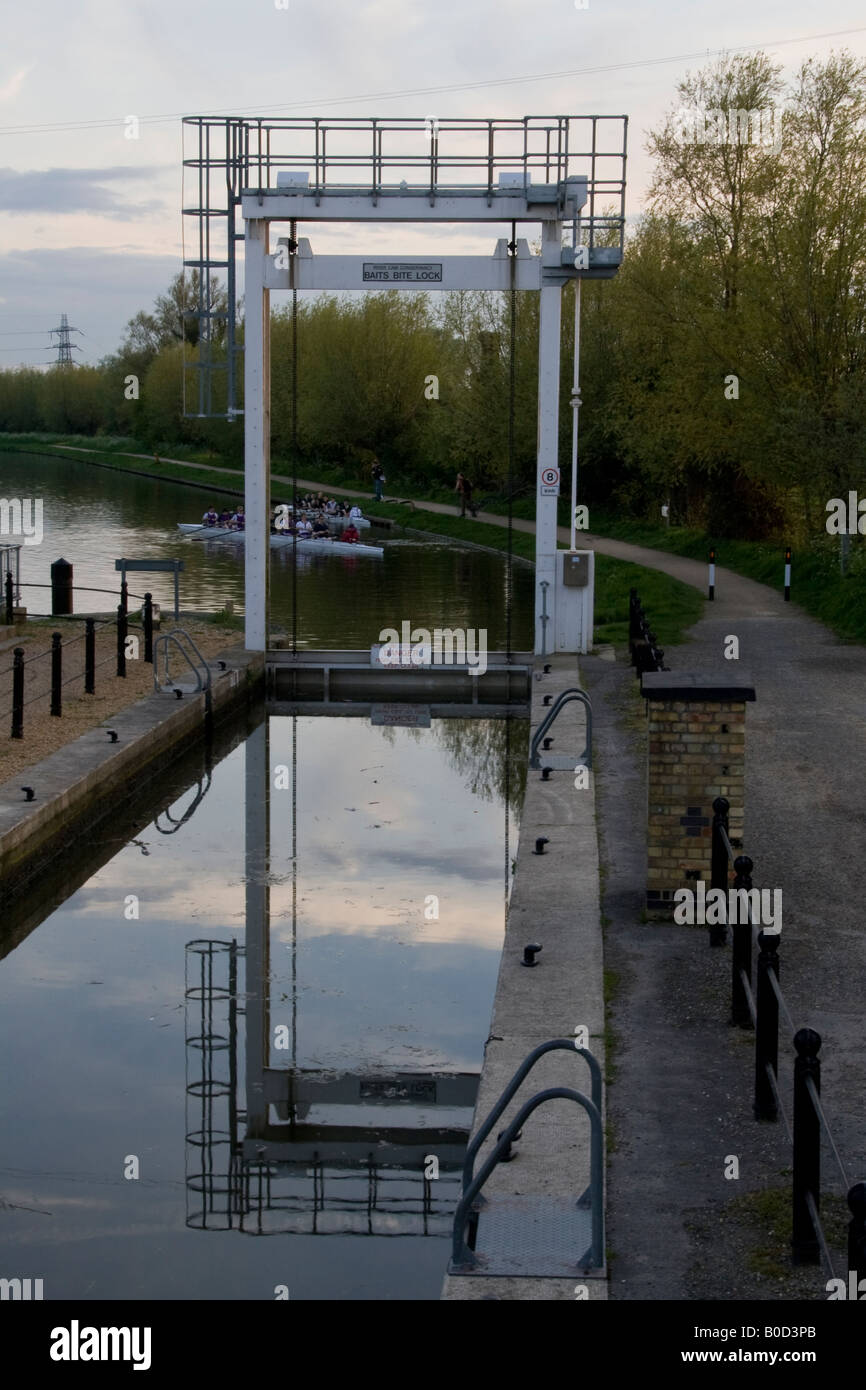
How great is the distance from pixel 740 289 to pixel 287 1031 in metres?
28.7

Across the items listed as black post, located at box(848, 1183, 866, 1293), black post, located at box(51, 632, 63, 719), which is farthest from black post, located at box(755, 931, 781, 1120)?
black post, located at box(51, 632, 63, 719)

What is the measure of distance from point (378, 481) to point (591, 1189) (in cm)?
5371

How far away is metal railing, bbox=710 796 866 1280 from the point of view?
5.75 metres

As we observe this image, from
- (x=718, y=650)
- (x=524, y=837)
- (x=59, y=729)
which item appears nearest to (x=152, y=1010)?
(x=524, y=837)

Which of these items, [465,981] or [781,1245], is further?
[465,981]

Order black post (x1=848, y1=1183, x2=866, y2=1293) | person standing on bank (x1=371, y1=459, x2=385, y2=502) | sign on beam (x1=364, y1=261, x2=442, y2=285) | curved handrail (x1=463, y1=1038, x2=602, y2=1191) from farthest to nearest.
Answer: person standing on bank (x1=371, y1=459, x2=385, y2=502) → sign on beam (x1=364, y1=261, x2=442, y2=285) → curved handrail (x1=463, y1=1038, x2=602, y2=1191) → black post (x1=848, y1=1183, x2=866, y2=1293)

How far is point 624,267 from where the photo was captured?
39.7 m

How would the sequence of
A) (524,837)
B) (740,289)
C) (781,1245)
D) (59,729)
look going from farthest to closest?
(740,289)
(59,729)
(524,837)
(781,1245)

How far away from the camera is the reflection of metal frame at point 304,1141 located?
24.7 feet

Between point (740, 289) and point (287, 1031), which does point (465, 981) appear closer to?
point (287, 1031)

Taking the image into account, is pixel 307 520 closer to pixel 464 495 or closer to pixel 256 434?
pixel 464 495

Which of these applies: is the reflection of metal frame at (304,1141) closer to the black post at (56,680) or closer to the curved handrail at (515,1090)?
the curved handrail at (515,1090)

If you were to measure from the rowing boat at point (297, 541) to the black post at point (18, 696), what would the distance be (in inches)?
983

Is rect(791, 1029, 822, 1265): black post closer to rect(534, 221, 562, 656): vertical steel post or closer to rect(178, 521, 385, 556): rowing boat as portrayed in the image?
rect(534, 221, 562, 656): vertical steel post
